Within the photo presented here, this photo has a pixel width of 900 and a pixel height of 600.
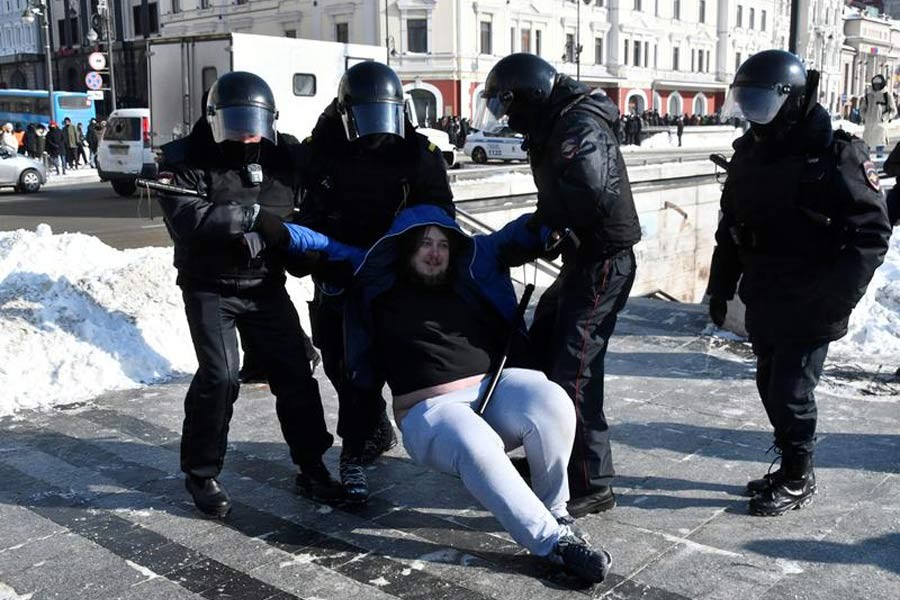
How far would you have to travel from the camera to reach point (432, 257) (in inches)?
150

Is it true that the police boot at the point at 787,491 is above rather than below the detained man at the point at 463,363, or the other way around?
below

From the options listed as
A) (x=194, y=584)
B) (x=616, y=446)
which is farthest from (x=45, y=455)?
(x=616, y=446)

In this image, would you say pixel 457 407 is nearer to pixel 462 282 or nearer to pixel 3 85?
pixel 462 282

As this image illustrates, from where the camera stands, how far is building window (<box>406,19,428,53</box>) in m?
47.4

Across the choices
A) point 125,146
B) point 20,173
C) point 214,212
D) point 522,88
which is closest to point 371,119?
point 522,88

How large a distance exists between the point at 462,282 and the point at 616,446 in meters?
1.55

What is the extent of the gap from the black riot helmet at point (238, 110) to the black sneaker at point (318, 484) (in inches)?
58.8

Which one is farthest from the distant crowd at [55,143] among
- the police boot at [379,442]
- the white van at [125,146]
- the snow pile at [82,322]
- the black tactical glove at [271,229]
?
the black tactical glove at [271,229]

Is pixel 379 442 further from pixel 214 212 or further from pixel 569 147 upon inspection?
pixel 569 147

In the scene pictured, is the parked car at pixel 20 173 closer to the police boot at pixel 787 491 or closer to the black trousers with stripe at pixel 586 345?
the black trousers with stripe at pixel 586 345

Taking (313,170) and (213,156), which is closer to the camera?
(213,156)

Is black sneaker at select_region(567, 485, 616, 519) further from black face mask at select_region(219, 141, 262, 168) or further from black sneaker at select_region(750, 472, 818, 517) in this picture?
black face mask at select_region(219, 141, 262, 168)

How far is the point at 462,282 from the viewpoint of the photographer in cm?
388

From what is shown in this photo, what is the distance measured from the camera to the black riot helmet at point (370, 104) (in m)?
3.98
